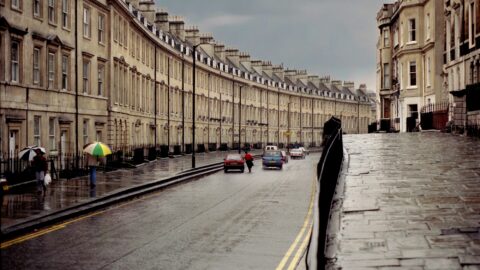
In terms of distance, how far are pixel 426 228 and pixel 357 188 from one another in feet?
15.6

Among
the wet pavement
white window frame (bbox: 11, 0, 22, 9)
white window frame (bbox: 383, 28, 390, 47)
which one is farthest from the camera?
white window frame (bbox: 383, 28, 390, 47)

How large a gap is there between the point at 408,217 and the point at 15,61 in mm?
22899

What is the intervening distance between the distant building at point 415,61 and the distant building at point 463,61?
3034 mm

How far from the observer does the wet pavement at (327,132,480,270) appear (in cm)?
920

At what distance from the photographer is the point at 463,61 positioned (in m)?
34.8

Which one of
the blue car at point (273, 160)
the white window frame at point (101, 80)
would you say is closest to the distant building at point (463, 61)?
the blue car at point (273, 160)

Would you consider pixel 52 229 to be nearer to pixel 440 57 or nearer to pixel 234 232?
pixel 234 232

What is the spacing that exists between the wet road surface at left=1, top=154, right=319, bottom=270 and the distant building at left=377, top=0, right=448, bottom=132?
22554 mm

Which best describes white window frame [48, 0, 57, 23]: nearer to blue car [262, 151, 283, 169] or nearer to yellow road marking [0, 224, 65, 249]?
yellow road marking [0, 224, 65, 249]

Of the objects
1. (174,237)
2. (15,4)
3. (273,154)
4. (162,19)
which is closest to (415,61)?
(273,154)

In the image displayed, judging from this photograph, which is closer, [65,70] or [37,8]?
[37,8]

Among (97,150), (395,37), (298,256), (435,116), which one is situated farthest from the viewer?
(395,37)

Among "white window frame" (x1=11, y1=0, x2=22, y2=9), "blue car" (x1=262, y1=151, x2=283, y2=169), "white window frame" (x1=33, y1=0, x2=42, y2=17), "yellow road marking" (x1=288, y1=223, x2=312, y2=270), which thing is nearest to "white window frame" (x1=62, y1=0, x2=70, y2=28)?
"white window frame" (x1=33, y1=0, x2=42, y2=17)

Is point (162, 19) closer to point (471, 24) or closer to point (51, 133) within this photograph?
point (51, 133)
